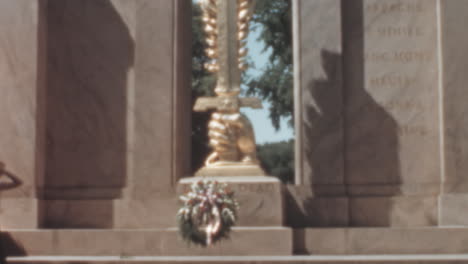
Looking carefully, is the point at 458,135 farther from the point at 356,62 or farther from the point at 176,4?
the point at 176,4

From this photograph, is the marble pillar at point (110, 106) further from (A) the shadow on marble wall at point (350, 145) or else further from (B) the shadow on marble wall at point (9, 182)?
(A) the shadow on marble wall at point (350, 145)

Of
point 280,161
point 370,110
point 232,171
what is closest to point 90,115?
point 232,171

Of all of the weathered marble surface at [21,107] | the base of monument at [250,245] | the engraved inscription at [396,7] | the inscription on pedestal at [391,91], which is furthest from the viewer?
the engraved inscription at [396,7]

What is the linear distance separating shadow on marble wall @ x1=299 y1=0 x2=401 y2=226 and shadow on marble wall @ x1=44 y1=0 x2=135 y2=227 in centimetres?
429

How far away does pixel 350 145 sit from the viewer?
69.9 feet

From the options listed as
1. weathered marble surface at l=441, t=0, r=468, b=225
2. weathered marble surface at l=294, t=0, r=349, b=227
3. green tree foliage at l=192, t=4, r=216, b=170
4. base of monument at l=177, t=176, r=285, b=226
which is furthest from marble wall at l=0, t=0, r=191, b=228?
green tree foliage at l=192, t=4, r=216, b=170

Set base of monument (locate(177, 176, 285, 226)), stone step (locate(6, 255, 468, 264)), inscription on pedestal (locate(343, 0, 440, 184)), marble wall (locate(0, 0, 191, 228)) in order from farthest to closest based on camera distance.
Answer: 1. inscription on pedestal (locate(343, 0, 440, 184))
2. marble wall (locate(0, 0, 191, 228))
3. base of monument (locate(177, 176, 285, 226))
4. stone step (locate(6, 255, 468, 264))

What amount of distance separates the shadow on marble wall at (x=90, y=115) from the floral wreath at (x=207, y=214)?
3.51 metres

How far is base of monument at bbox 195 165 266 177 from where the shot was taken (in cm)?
2061

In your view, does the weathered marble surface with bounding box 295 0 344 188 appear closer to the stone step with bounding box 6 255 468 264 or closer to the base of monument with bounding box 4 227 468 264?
the base of monument with bounding box 4 227 468 264

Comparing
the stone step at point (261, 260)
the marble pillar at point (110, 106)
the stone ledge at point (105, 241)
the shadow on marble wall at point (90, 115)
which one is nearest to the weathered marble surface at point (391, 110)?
the stone step at point (261, 260)

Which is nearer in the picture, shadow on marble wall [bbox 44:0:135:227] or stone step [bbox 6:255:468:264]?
Result: stone step [bbox 6:255:468:264]

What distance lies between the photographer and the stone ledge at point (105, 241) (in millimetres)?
19203

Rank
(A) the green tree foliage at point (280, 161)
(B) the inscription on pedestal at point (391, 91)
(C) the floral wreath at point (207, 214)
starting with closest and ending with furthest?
(C) the floral wreath at point (207, 214)
(B) the inscription on pedestal at point (391, 91)
(A) the green tree foliage at point (280, 161)
